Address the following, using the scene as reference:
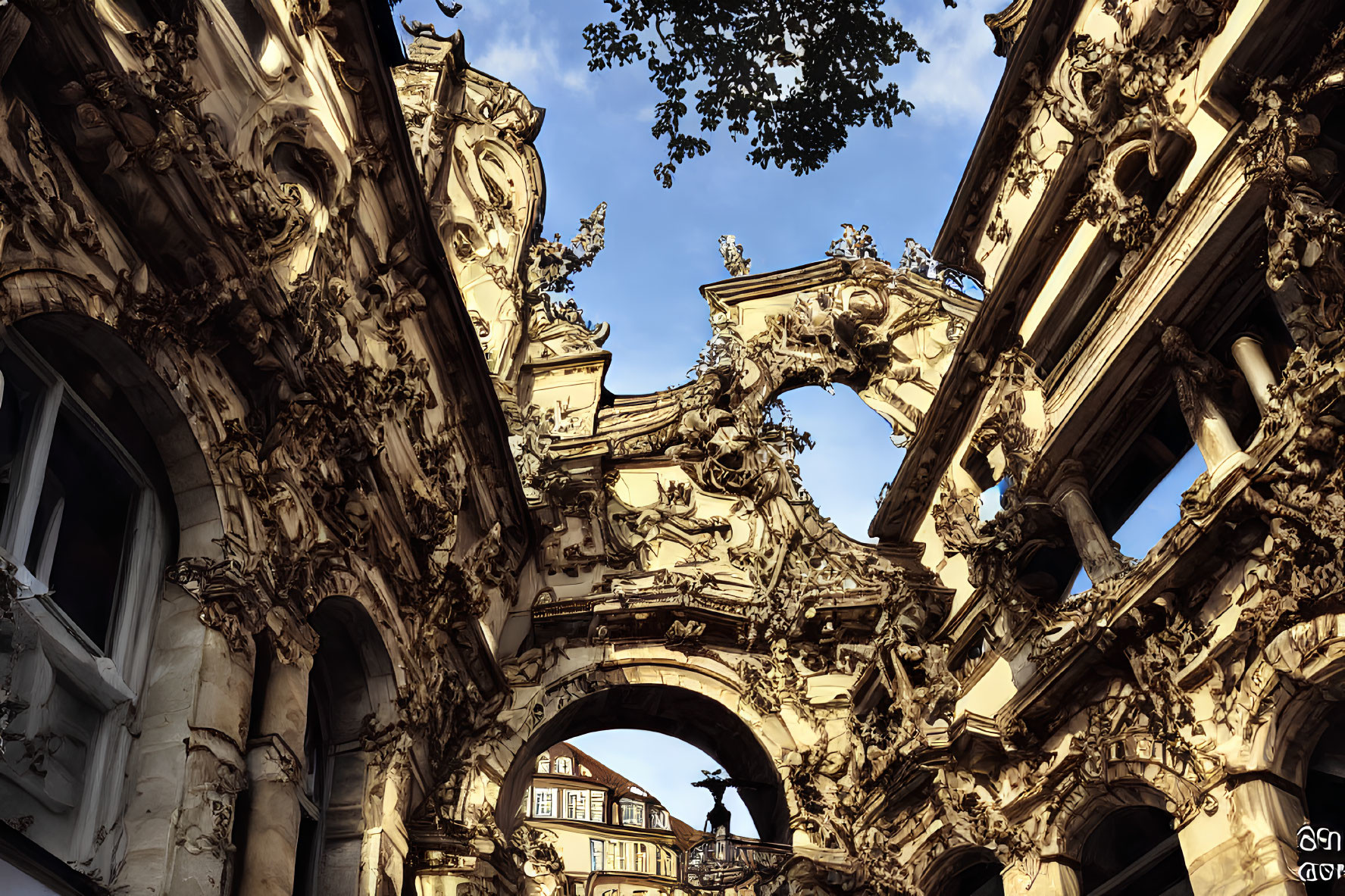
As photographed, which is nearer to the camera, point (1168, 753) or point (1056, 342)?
point (1168, 753)

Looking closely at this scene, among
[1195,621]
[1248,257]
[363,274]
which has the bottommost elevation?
[1195,621]

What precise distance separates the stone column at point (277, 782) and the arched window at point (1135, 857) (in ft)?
25.9

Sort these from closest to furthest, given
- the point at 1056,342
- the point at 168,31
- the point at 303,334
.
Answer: the point at 168,31
the point at 303,334
the point at 1056,342

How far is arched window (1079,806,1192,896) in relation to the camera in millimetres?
11398

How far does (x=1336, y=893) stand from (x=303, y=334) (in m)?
9.92

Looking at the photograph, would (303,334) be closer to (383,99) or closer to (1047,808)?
(383,99)

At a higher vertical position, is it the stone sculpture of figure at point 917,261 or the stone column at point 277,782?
the stone sculpture of figure at point 917,261

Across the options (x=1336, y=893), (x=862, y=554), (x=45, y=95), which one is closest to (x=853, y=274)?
(x=862, y=554)

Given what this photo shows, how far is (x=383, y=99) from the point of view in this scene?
1409 centimetres

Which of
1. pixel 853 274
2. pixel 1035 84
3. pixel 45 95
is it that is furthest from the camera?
pixel 853 274

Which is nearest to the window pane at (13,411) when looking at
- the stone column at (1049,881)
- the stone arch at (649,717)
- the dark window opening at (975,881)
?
the stone column at (1049,881)

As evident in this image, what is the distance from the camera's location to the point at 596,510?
20.7 meters

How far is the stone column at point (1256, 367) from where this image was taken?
1090 centimetres

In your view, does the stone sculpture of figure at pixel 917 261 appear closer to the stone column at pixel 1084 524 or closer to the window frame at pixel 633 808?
the stone column at pixel 1084 524
